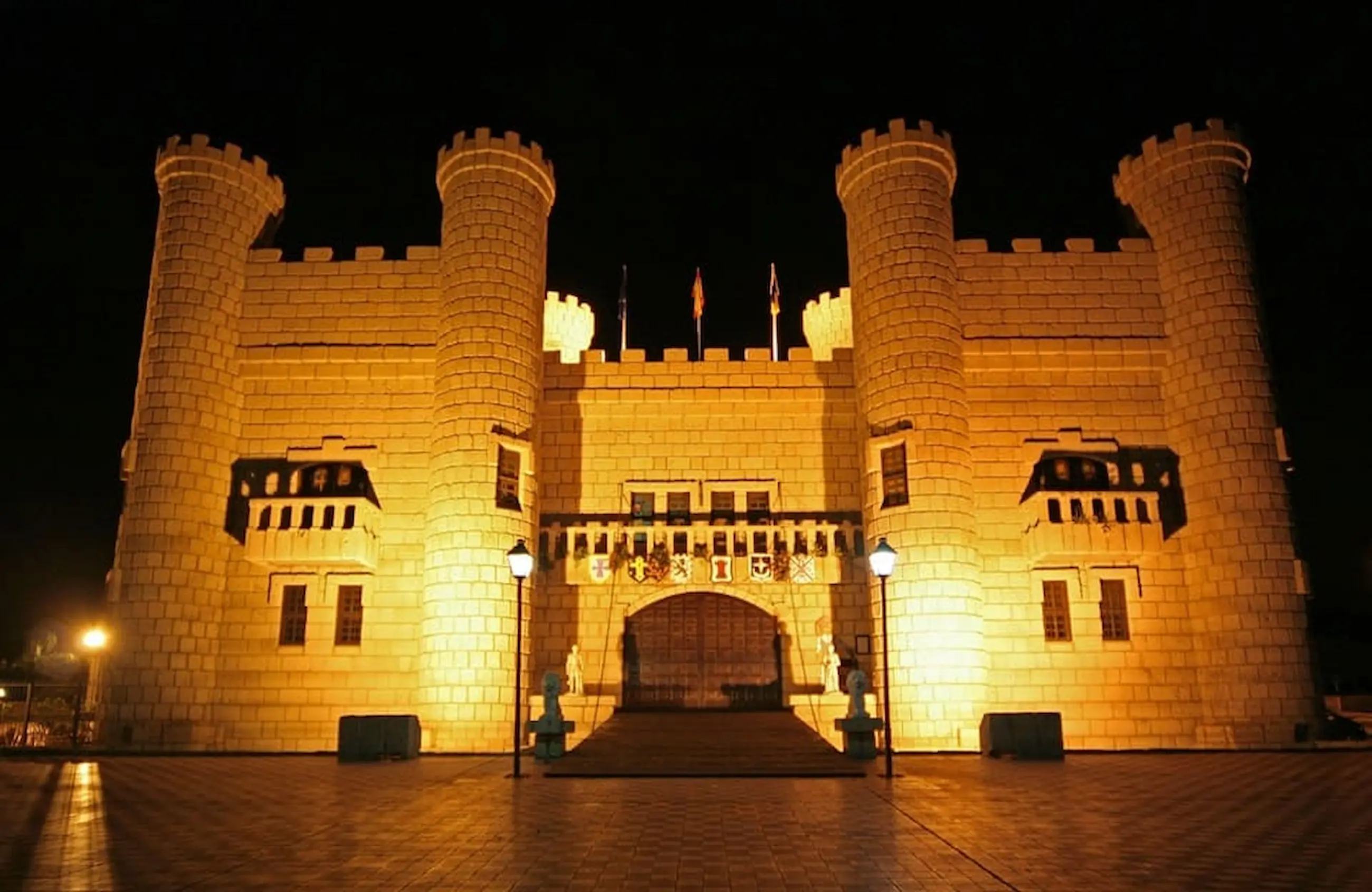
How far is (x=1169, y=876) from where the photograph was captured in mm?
7832

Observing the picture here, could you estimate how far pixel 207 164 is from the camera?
24656 mm

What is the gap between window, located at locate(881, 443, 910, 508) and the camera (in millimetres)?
22641

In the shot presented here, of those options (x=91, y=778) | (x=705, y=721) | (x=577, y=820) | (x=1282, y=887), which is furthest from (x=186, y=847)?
(x=705, y=721)

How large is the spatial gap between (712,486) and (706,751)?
9353mm

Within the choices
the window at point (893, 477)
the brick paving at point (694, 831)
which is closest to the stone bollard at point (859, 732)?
the brick paving at point (694, 831)

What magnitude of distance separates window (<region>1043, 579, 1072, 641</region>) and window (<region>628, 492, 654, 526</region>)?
1025 centimetres

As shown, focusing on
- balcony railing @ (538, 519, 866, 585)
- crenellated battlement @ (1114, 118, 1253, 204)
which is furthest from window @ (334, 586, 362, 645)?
crenellated battlement @ (1114, 118, 1253, 204)

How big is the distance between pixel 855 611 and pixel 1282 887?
1739 cm

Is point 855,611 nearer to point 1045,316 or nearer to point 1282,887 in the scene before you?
point 1045,316

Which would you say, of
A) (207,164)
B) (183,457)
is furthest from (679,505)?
(207,164)

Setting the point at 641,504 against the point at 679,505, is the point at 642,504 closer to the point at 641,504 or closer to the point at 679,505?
the point at 641,504

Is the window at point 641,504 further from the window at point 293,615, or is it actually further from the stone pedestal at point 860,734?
the stone pedestal at point 860,734

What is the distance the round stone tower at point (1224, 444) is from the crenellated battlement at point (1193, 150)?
0.10ft

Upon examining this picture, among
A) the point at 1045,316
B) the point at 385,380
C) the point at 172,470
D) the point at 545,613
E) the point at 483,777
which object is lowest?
the point at 483,777
